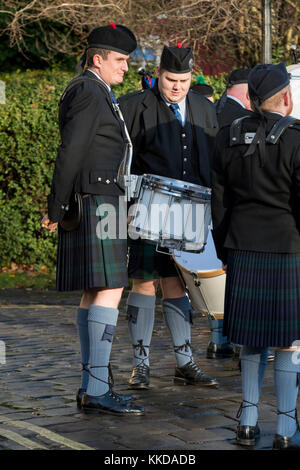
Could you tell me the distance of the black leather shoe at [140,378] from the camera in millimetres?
5852

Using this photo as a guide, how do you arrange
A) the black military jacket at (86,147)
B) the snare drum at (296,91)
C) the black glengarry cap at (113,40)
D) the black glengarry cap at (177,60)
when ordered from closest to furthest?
1. the black military jacket at (86,147)
2. the black glengarry cap at (113,40)
3. the black glengarry cap at (177,60)
4. the snare drum at (296,91)

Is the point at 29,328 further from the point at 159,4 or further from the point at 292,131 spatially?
the point at 159,4

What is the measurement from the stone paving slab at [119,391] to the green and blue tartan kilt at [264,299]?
0.54m

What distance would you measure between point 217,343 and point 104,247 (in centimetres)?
197

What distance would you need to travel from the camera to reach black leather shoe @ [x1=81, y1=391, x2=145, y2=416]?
16.8 feet

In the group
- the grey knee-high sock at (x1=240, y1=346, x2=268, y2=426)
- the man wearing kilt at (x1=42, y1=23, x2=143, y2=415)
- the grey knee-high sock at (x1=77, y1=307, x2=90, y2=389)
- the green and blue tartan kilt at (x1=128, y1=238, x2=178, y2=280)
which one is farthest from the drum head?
the grey knee-high sock at (x1=240, y1=346, x2=268, y2=426)

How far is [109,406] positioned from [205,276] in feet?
4.33

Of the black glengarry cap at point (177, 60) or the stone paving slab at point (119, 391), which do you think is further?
the black glengarry cap at point (177, 60)

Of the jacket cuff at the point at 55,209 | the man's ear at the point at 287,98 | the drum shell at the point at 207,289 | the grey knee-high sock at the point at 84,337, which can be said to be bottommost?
the grey knee-high sock at the point at 84,337

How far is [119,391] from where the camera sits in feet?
19.0

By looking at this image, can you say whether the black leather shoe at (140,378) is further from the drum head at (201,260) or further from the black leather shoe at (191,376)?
the drum head at (201,260)

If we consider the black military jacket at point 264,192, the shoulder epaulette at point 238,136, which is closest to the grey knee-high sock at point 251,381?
the black military jacket at point 264,192

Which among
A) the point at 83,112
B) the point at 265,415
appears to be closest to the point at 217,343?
the point at 265,415

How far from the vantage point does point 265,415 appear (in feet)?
16.7
